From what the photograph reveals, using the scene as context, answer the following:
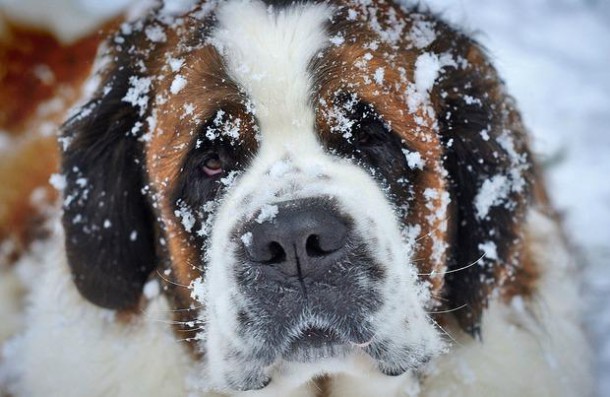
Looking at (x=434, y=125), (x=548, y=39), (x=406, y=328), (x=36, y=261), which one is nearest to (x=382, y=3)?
(x=434, y=125)

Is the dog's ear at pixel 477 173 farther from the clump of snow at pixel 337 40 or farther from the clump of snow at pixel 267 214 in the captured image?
the clump of snow at pixel 267 214

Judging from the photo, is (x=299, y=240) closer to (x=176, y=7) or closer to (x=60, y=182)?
(x=176, y=7)

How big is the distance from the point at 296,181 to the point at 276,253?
0.23 m

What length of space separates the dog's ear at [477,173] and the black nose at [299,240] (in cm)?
64

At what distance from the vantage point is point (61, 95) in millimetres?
3564

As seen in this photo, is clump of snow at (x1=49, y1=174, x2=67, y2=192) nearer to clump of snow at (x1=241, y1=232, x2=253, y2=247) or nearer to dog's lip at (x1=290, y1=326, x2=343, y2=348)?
clump of snow at (x1=241, y1=232, x2=253, y2=247)

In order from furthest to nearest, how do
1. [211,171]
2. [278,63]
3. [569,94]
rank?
[569,94]
[211,171]
[278,63]

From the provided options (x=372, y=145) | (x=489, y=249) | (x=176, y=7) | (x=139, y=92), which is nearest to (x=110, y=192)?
(x=139, y=92)

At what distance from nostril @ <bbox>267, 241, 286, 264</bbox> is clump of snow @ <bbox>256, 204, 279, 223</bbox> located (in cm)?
6

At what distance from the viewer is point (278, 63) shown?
2.16m

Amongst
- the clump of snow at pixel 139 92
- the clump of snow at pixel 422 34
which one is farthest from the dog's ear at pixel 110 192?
the clump of snow at pixel 422 34

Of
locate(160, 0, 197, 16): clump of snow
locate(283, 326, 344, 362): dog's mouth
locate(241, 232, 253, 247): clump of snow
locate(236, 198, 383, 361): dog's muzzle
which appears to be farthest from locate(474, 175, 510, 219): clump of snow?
locate(160, 0, 197, 16): clump of snow

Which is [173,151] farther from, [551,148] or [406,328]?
[551,148]

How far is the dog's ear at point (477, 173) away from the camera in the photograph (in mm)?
2449
